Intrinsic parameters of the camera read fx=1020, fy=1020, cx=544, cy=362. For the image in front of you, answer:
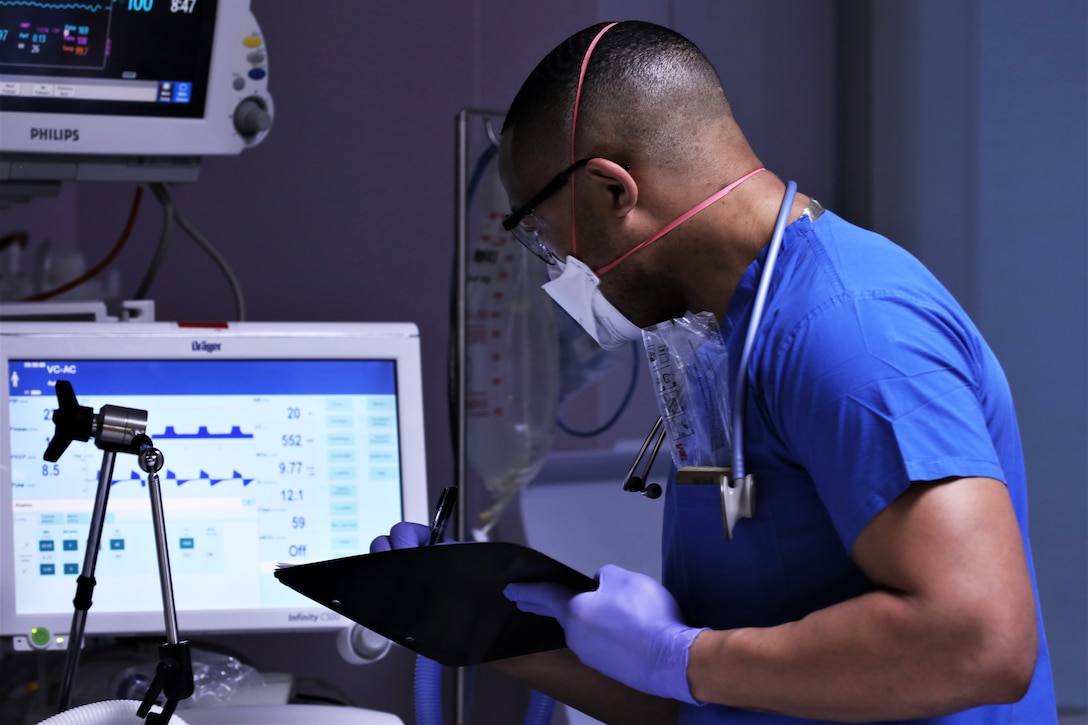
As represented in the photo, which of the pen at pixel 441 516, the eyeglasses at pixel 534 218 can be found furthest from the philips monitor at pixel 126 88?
the pen at pixel 441 516

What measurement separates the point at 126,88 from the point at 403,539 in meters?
0.91

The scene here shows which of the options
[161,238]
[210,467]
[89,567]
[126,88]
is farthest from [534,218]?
[161,238]

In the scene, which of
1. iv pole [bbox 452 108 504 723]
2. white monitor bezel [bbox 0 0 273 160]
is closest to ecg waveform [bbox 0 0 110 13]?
white monitor bezel [bbox 0 0 273 160]

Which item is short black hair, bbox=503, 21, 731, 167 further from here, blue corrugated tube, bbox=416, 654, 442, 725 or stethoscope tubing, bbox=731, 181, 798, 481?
blue corrugated tube, bbox=416, 654, 442, 725

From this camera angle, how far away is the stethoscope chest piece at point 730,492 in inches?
33.2

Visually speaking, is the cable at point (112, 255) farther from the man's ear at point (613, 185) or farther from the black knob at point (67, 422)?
the man's ear at point (613, 185)

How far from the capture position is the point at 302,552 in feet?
5.23

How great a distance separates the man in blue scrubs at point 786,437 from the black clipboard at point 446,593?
54 millimetres

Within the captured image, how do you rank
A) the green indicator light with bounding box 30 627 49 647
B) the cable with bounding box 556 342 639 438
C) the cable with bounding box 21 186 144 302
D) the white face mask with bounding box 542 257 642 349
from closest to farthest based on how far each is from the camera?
the white face mask with bounding box 542 257 642 349
the green indicator light with bounding box 30 627 49 647
the cable with bounding box 21 186 144 302
the cable with bounding box 556 342 639 438

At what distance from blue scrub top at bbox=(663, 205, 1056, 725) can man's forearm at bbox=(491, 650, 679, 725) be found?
0.51 feet

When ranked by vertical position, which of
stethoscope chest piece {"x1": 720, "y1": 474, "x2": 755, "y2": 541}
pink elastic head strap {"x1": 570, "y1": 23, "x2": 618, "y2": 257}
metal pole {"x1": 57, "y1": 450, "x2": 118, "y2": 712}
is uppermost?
pink elastic head strap {"x1": 570, "y1": 23, "x2": 618, "y2": 257}

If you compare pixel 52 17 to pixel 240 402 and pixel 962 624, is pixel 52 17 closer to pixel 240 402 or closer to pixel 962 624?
pixel 240 402

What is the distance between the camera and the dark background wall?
1.84 meters

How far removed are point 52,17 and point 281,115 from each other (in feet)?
1.70
